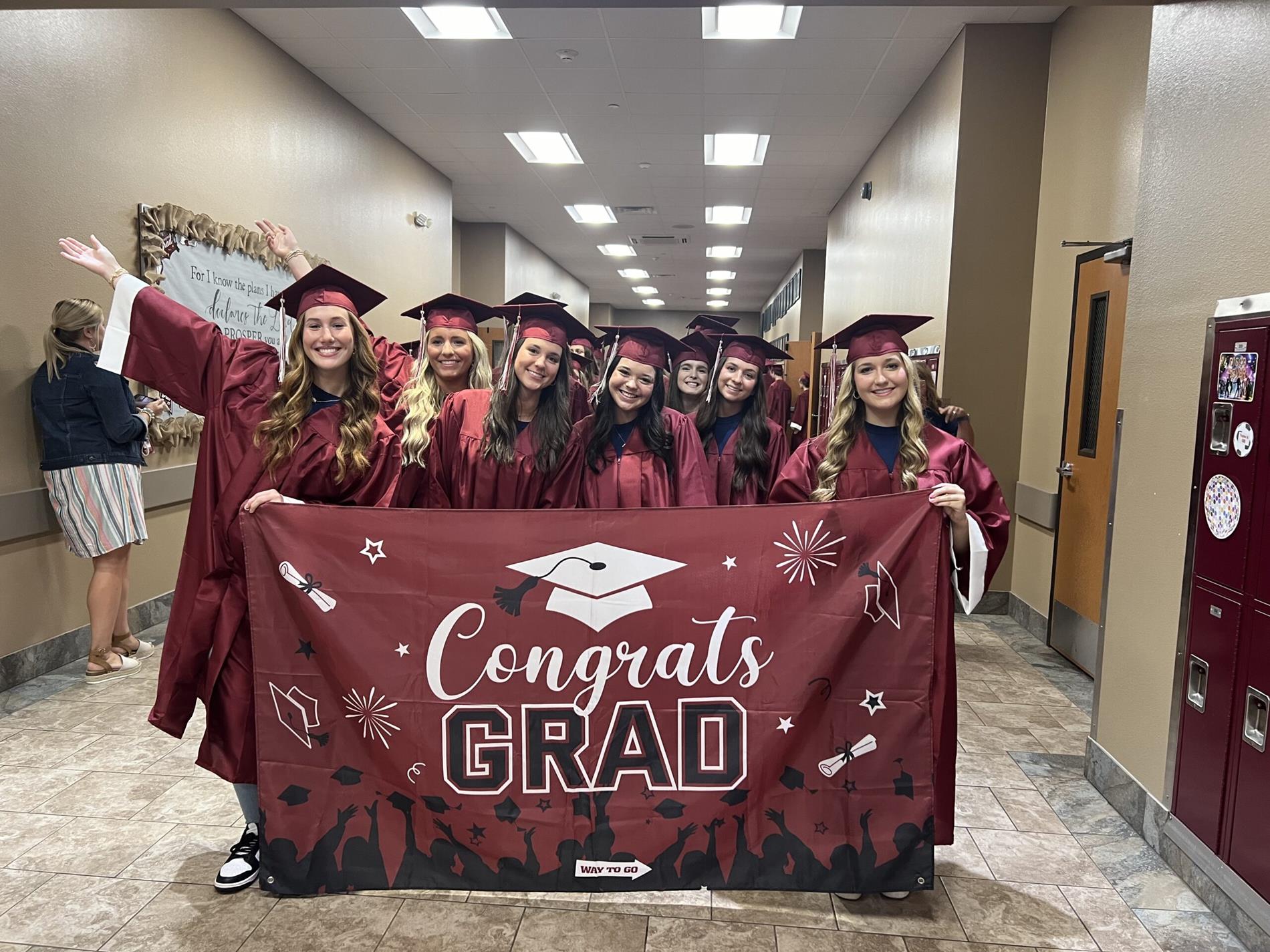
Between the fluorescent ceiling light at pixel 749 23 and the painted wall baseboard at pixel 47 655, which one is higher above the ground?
the fluorescent ceiling light at pixel 749 23

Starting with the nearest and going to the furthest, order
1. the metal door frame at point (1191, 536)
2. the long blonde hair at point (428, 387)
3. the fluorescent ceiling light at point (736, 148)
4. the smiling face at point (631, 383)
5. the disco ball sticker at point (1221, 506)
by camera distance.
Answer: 1. the disco ball sticker at point (1221, 506)
2. the metal door frame at point (1191, 536)
3. the smiling face at point (631, 383)
4. the long blonde hair at point (428, 387)
5. the fluorescent ceiling light at point (736, 148)

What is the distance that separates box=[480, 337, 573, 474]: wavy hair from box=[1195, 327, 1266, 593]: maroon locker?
1.85 metres

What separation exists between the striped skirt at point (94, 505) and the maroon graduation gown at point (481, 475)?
6.17 ft

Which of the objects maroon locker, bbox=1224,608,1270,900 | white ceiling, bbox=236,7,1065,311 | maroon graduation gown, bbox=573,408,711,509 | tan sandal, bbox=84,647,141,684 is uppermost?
white ceiling, bbox=236,7,1065,311

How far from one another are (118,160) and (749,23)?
3.68 meters

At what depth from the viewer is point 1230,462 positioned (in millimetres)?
2152

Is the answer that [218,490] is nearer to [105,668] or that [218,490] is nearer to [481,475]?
[481,475]

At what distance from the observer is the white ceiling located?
205 inches

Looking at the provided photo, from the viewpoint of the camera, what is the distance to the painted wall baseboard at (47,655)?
12.0ft

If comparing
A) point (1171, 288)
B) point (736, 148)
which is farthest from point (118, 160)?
point (736, 148)

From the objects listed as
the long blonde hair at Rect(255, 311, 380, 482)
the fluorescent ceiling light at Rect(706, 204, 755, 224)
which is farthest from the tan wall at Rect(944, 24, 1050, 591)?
the fluorescent ceiling light at Rect(706, 204, 755, 224)

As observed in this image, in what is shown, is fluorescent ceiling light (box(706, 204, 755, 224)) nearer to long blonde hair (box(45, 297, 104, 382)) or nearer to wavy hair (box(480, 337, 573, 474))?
long blonde hair (box(45, 297, 104, 382))

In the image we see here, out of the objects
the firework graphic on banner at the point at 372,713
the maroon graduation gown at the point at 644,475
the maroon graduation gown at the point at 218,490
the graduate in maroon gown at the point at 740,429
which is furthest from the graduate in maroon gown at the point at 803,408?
the firework graphic on banner at the point at 372,713

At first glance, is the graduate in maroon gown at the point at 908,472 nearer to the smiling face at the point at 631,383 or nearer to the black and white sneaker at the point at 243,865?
the smiling face at the point at 631,383
